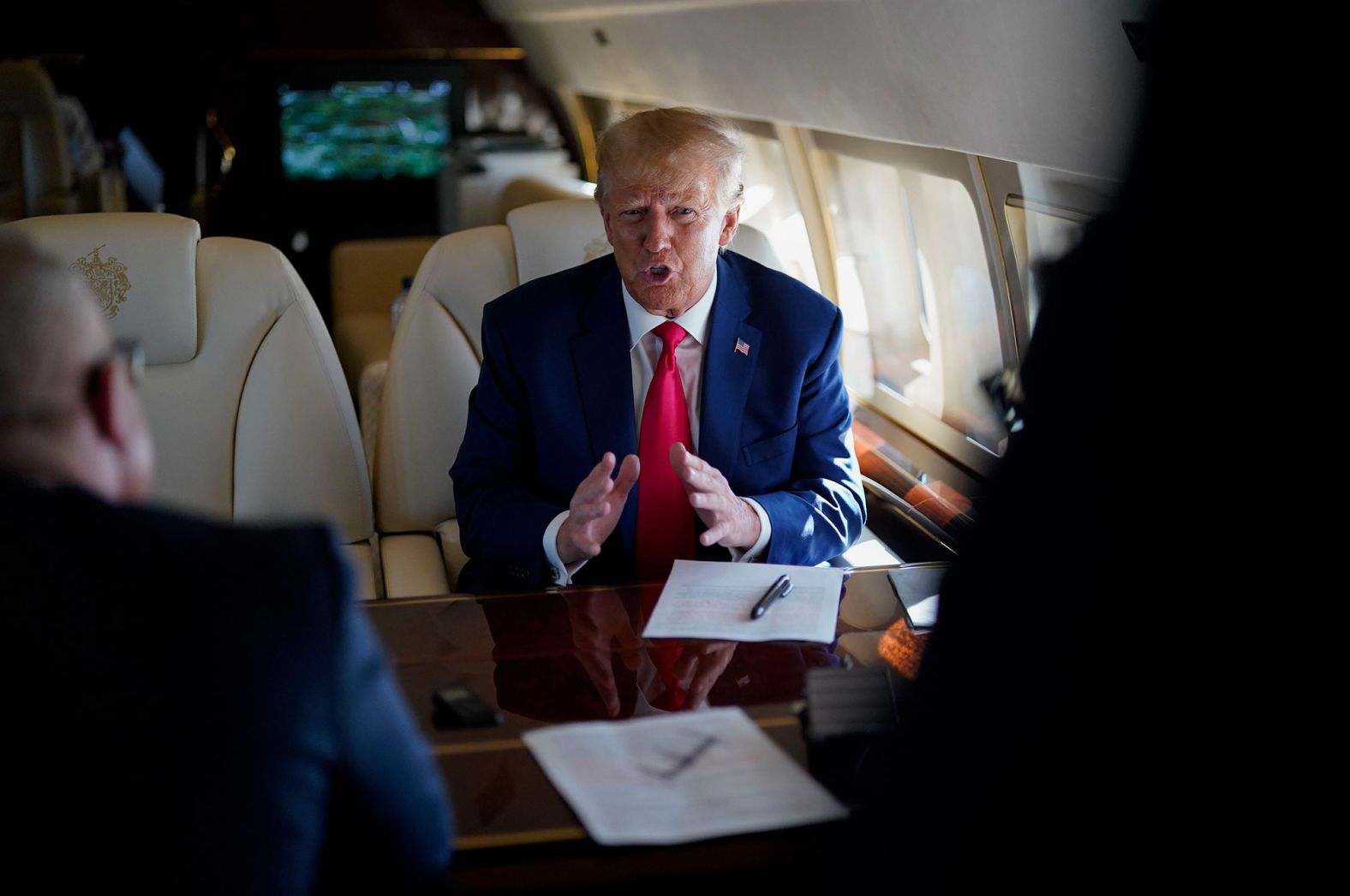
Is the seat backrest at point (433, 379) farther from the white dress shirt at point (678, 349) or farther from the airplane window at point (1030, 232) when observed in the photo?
the airplane window at point (1030, 232)

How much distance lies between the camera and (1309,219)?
2.99 feet

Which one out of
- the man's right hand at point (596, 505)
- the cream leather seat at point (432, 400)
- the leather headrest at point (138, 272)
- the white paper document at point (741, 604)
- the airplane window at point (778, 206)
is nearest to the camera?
the white paper document at point (741, 604)

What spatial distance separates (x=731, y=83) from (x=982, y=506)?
Answer: 4502 mm

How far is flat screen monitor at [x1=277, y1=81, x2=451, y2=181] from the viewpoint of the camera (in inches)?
345

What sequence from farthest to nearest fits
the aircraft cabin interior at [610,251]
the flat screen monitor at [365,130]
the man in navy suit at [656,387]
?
the flat screen monitor at [365,130]
the man in navy suit at [656,387]
the aircraft cabin interior at [610,251]

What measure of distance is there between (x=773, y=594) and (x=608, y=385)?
61cm

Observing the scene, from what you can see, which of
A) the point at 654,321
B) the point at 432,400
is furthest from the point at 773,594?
the point at 432,400

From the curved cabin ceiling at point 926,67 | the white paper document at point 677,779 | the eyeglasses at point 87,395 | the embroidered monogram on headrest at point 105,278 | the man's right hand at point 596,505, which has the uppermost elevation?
the curved cabin ceiling at point 926,67

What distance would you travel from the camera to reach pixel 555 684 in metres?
1.70

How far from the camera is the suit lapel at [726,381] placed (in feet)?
7.76

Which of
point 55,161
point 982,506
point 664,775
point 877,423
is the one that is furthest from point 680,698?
point 55,161

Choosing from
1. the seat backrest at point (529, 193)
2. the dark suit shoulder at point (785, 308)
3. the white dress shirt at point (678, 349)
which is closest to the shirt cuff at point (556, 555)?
the white dress shirt at point (678, 349)

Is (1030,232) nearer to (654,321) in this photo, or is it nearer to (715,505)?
(654,321)

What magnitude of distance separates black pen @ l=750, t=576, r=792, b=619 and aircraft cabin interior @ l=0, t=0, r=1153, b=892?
0.33ft
